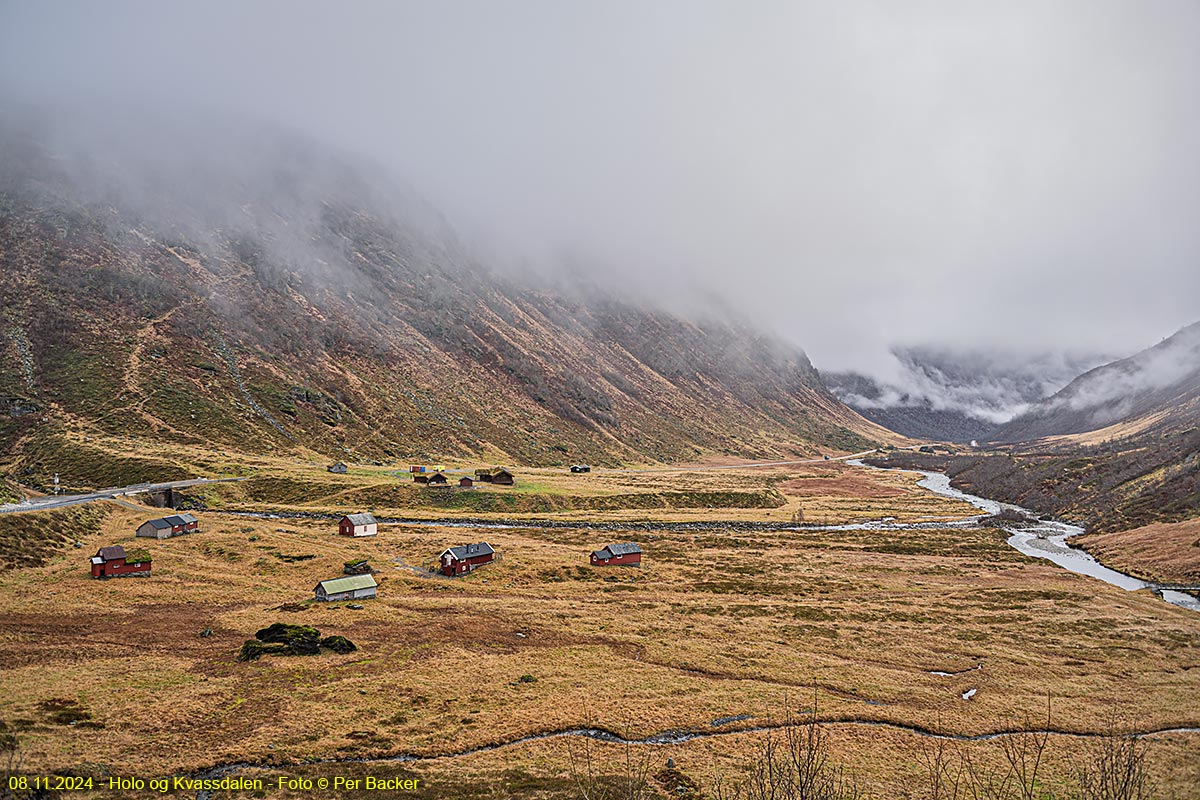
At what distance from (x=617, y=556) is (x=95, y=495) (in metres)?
69.2

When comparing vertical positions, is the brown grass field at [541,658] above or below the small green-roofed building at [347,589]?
below

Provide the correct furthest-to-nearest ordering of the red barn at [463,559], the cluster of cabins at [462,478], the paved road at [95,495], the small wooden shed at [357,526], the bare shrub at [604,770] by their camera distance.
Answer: the cluster of cabins at [462,478], the small wooden shed at [357,526], the paved road at [95,495], the red barn at [463,559], the bare shrub at [604,770]

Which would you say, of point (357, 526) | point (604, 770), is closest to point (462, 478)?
point (357, 526)

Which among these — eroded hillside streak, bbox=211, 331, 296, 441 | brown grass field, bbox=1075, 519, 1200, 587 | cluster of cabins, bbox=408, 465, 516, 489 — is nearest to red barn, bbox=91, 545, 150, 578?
cluster of cabins, bbox=408, 465, 516, 489

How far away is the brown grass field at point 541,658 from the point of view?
29.4 metres

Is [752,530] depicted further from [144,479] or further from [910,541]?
[144,479]

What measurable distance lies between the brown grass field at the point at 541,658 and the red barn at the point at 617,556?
1.87 metres

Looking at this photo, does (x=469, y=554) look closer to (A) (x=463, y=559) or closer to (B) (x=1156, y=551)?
(A) (x=463, y=559)

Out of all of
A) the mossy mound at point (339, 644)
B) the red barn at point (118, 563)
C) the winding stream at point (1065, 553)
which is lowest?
the winding stream at point (1065, 553)

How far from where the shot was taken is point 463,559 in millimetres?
66188

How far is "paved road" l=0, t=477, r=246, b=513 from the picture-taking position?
225ft

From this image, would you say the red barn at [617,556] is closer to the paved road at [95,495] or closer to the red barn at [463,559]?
the red barn at [463,559]

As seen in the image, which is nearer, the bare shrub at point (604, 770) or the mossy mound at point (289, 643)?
the bare shrub at point (604, 770)

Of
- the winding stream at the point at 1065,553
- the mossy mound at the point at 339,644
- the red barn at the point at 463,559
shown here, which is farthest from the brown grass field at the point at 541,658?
the winding stream at the point at 1065,553
